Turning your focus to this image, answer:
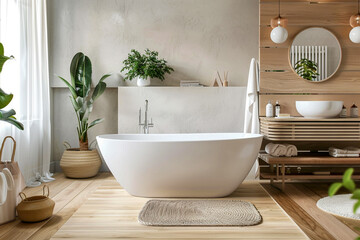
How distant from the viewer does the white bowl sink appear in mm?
3396

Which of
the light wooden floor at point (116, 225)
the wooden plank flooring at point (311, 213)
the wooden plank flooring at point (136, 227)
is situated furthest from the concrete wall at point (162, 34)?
the wooden plank flooring at point (136, 227)

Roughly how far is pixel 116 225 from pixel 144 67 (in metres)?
2.17

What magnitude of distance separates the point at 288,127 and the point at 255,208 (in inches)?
44.8

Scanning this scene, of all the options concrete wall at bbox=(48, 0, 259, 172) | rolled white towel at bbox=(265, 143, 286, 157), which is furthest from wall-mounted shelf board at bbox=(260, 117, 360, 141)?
concrete wall at bbox=(48, 0, 259, 172)

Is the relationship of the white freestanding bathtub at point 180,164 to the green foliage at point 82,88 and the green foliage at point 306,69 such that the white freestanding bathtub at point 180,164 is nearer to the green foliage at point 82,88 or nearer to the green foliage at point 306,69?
the green foliage at point 82,88

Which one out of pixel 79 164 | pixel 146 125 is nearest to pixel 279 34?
pixel 146 125

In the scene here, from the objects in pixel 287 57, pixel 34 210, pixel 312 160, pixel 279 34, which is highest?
pixel 279 34

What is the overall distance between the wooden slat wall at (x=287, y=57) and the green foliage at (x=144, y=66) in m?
1.24

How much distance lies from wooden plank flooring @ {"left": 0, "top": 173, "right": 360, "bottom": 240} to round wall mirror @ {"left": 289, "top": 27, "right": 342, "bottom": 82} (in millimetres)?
1398

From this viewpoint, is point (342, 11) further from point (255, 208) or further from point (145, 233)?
point (145, 233)

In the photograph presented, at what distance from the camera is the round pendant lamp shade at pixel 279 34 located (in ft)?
11.8

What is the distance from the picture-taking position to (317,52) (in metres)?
3.75

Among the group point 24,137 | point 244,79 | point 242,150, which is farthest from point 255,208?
point 24,137

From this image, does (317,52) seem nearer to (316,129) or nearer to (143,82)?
(316,129)
